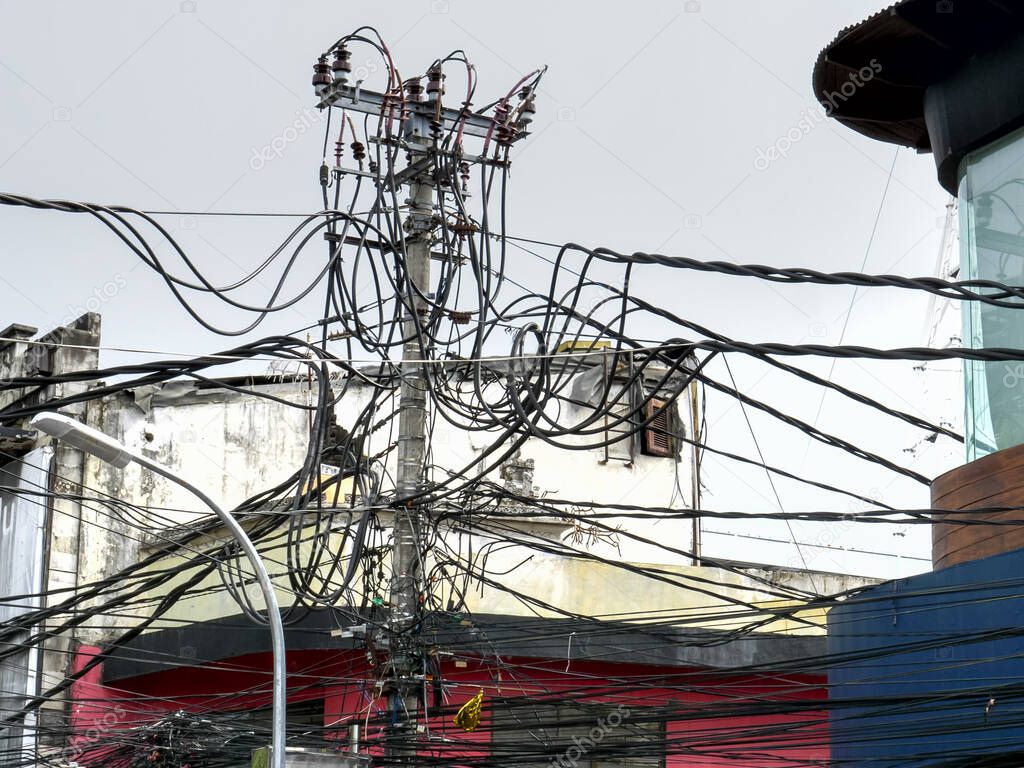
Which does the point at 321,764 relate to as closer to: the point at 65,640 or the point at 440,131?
the point at 440,131

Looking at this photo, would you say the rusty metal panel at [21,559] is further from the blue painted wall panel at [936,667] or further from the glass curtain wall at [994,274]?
the glass curtain wall at [994,274]


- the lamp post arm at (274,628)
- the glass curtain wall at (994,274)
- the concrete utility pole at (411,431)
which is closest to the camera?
the lamp post arm at (274,628)

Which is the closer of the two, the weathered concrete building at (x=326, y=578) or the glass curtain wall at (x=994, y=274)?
the glass curtain wall at (x=994, y=274)

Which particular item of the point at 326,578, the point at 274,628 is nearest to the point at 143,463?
the point at 274,628

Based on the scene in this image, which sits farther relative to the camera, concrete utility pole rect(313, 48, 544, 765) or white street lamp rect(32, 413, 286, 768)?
concrete utility pole rect(313, 48, 544, 765)

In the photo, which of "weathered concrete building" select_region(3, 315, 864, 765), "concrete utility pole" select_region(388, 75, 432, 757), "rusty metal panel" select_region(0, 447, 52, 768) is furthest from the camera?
"rusty metal panel" select_region(0, 447, 52, 768)

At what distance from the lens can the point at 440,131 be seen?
401 inches

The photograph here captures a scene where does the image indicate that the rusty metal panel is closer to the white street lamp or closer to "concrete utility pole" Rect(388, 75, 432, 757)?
"concrete utility pole" Rect(388, 75, 432, 757)

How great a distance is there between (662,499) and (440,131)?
10229 millimetres

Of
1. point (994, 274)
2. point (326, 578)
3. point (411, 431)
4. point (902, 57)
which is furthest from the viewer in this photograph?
point (326, 578)

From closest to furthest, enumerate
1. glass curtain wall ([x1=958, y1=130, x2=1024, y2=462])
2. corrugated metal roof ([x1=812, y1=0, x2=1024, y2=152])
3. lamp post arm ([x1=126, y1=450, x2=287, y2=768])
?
lamp post arm ([x1=126, y1=450, x2=287, y2=768]) → glass curtain wall ([x1=958, y1=130, x2=1024, y2=462]) → corrugated metal roof ([x1=812, y1=0, x2=1024, y2=152])

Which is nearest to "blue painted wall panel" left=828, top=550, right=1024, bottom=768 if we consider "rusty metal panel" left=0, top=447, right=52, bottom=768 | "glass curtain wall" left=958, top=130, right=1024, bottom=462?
"glass curtain wall" left=958, top=130, right=1024, bottom=462

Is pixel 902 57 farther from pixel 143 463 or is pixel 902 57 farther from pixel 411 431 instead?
pixel 143 463

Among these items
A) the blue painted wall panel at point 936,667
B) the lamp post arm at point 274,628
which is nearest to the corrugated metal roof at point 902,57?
the blue painted wall panel at point 936,667
